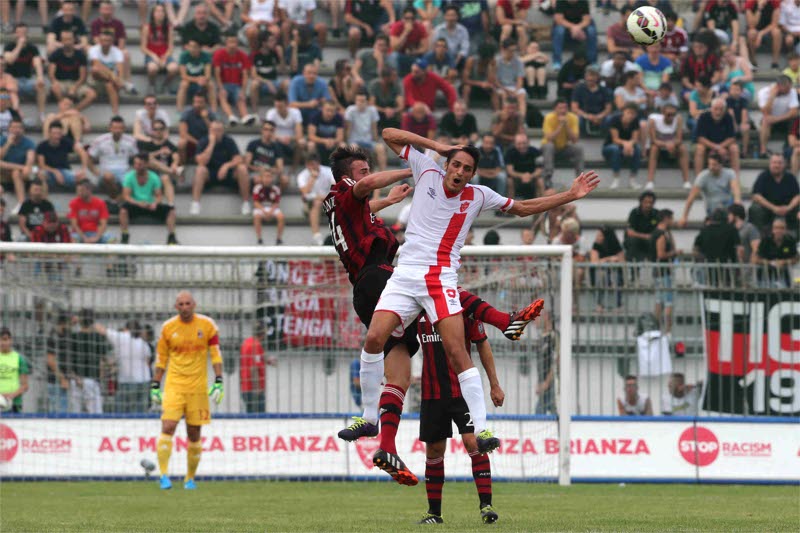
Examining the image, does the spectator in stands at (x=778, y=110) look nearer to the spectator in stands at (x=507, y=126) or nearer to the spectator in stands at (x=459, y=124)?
the spectator in stands at (x=507, y=126)

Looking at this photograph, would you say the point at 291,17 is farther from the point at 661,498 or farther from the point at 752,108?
the point at 661,498

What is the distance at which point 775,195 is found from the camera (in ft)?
72.6

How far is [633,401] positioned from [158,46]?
12.2 metres

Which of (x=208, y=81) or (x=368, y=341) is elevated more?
(x=208, y=81)

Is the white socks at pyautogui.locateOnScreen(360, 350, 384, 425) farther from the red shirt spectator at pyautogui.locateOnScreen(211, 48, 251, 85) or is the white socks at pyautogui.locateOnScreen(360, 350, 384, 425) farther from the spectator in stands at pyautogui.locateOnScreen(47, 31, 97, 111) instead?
the spectator in stands at pyautogui.locateOnScreen(47, 31, 97, 111)

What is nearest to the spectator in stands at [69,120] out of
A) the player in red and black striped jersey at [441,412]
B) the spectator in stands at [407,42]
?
the spectator in stands at [407,42]

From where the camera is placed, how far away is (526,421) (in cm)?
1753

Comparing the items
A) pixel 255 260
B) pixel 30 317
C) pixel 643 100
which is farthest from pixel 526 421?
pixel 643 100

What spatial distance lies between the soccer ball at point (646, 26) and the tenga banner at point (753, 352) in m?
6.59

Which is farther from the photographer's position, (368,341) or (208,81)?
(208,81)

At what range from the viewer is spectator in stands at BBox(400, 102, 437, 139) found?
22844mm

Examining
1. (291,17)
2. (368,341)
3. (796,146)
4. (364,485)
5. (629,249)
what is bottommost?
(364,485)

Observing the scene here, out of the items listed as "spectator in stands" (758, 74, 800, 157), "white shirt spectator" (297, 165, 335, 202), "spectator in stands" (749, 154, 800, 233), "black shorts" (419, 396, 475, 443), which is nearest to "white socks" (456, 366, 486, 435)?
"black shorts" (419, 396, 475, 443)

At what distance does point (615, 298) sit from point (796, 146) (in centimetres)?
735
